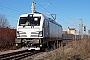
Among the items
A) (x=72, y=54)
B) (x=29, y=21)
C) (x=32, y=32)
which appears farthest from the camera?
(x=29, y=21)

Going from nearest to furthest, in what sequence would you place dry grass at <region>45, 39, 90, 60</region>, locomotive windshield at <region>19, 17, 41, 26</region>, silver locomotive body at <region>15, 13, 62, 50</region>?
dry grass at <region>45, 39, 90, 60</region> → silver locomotive body at <region>15, 13, 62, 50</region> → locomotive windshield at <region>19, 17, 41, 26</region>

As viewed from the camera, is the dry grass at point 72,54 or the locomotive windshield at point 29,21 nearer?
the dry grass at point 72,54

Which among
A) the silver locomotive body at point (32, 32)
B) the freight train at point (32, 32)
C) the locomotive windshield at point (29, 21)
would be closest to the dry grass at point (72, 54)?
the freight train at point (32, 32)

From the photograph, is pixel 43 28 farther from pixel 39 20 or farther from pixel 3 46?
pixel 3 46

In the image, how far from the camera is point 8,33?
26.9 meters

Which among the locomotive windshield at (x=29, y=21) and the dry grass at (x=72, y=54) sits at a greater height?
the locomotive windshield at (x=29, y=21)

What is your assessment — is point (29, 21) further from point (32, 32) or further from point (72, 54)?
point (72, 54)

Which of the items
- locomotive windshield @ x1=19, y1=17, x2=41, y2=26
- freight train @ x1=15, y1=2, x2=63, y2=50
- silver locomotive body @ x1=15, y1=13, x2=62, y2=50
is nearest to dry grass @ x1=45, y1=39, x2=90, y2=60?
freight train @ x1=15, y1=2, x2=63, y2=50

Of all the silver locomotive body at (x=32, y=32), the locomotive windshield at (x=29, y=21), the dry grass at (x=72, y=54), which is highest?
the locomotive windshield at (x=29, y=21)

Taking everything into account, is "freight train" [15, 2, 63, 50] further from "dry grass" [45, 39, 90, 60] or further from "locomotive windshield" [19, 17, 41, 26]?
"dry grass" [45, 39, 90, 60]

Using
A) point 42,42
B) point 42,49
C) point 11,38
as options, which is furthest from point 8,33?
point 42,42

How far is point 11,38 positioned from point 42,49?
259 inches

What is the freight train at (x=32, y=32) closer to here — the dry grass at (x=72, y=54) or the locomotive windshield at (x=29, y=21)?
the locomotive windshield at (x=29, y=21)

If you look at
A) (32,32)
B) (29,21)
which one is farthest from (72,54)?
(29,21)
